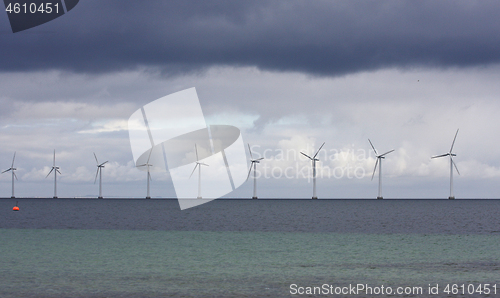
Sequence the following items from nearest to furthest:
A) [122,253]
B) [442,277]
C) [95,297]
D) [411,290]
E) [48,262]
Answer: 1. [95,297]
2. [411,290]
3. [442,277]
4. [48,262]
5. [122,253]

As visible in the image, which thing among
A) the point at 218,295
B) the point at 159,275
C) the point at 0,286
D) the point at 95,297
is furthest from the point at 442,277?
the point at 0,286

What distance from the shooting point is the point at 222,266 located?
41906 mm

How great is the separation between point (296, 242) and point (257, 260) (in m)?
20.5

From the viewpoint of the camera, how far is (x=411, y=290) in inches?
1203

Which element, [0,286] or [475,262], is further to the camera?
[475,262]

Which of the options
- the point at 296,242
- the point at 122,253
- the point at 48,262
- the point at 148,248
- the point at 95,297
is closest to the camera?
the point at 95,297

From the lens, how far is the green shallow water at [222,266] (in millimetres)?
31428

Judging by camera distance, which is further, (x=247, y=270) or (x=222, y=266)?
(x=222, y=266)

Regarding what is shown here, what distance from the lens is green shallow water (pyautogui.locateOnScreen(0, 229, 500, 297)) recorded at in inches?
1237

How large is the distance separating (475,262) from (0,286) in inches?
1369

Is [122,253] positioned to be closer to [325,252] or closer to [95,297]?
[325,252]

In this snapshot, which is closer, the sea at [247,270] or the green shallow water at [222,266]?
the sea at [247,270]

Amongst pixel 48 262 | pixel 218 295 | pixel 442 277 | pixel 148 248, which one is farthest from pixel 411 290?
pixel 148 248

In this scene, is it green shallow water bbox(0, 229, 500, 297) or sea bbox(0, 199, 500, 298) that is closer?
sea bbox(0, 199, 500, 298)
